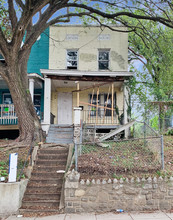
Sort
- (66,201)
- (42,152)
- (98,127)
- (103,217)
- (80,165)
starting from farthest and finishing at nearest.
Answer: (98,127) → (42,152) → (80,165) → (66,201) → (103,217)

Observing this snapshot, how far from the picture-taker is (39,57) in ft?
40.9

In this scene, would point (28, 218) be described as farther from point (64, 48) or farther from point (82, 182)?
point (64, 48)

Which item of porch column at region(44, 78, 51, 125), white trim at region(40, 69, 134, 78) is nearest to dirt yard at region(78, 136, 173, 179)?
porch column at region(44, 78, 51, 125)

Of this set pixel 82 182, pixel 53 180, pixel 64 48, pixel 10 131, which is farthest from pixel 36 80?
pixel 82 182

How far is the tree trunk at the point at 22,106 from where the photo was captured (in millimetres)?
8320

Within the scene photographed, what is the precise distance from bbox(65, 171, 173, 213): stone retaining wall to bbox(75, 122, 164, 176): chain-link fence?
17.8 inches

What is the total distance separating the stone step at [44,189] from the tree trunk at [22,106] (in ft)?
8.85

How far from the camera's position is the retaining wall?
16.6ft

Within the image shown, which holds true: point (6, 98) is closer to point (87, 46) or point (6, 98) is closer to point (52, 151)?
point (87, 46)

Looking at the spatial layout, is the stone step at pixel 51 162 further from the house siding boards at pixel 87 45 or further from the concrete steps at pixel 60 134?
the house siding boards at pixel 87 45

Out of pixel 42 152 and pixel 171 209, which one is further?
pixel 42 152

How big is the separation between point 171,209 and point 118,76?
7.51 metres

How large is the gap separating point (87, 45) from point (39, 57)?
122 inches

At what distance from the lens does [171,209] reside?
5.12 m
